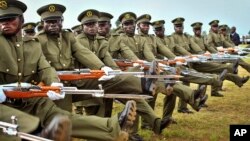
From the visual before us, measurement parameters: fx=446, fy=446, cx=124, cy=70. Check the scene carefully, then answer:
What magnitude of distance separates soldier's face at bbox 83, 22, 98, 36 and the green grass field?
8.35 feet

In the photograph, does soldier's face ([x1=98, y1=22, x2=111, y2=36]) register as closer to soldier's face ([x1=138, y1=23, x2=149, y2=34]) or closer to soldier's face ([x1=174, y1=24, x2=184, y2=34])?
soldier's face ([x1=138, y1=23, x2=149, y2=34])

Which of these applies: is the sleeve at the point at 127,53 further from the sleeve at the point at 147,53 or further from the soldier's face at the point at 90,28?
the soldier's face at the point at 90,28

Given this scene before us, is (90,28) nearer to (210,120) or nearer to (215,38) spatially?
(210,120)

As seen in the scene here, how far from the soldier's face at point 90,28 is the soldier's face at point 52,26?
4.24 feet

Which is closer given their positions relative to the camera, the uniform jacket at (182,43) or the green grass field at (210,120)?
the green grass field at (210,120)

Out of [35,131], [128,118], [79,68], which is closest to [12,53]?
[35,131]

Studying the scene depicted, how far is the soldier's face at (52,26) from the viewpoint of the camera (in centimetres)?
753

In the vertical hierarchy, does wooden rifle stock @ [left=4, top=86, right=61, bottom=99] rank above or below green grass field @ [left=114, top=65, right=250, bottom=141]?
above

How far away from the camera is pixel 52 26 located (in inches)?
297

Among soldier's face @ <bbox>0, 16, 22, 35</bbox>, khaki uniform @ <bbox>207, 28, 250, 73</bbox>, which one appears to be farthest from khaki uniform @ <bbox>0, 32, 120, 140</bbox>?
khaki uniform @ <bbox>207, 28, 250, 73</bbox>

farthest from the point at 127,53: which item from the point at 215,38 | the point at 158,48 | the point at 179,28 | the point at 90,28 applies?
the point at 215,38

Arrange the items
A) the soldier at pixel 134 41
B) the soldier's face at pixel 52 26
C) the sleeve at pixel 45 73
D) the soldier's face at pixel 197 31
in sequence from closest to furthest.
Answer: the sleeve at pixel 45 73 → the soldier's face at pixel 52 26 → the soldier at pixel 134 41 → the soldier's face at pixel 197 31

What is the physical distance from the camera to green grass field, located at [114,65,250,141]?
384 inches

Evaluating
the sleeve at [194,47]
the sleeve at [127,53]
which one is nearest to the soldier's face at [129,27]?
the sleeve at [127,53]
